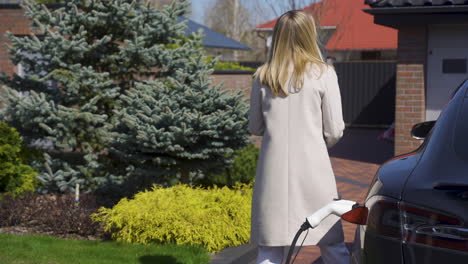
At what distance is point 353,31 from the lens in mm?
32406

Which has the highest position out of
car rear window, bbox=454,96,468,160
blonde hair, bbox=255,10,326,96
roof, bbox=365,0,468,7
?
roof, bbox=365,0,468,7

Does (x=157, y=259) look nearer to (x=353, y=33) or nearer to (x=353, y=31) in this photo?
(x=353, y=33)

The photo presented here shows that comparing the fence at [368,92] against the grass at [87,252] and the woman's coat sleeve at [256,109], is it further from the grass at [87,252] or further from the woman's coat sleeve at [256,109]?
the woman's coat sleeve at [256,109]

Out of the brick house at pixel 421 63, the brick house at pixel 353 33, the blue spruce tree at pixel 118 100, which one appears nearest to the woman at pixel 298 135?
the blue spruce tree at pixel 118 100

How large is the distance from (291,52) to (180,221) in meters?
2.94

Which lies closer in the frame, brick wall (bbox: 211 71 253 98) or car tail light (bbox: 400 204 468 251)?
car tail light (bbox: 400 204 468 251)

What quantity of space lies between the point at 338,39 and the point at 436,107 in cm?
2009

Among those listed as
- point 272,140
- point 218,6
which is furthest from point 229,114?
point 218,6

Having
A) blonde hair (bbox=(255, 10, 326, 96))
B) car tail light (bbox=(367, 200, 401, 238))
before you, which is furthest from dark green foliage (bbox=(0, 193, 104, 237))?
car tail light (bbox=(367, 200, 401, 238))

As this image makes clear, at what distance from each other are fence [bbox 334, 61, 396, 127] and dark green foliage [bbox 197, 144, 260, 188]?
14299 mm

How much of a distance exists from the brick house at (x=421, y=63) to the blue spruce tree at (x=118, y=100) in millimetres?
3991

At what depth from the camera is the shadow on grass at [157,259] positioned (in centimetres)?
623

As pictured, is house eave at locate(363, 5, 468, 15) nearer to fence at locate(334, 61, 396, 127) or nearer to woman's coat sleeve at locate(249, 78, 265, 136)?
woman's coat sleeve at locate(249, 78, 265, 136)

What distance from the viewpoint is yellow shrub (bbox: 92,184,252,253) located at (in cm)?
672
